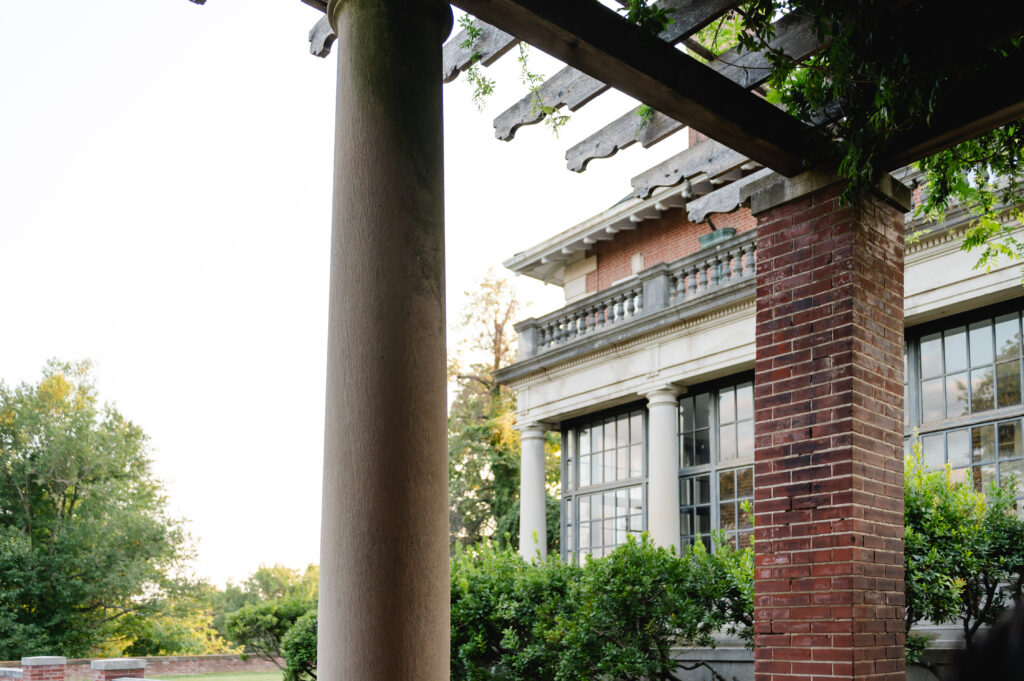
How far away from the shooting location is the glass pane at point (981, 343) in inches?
523

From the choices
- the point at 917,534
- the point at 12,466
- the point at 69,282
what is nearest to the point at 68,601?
the point at 12,466

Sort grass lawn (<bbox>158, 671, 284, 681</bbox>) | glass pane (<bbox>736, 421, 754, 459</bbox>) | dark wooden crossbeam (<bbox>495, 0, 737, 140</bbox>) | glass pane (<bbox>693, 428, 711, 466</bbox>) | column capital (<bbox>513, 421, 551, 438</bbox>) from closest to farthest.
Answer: dark wooden crossbeam (<bbox>495, 0, 737, 140</bbox>) < glass pane (<bbox>736, 421, 754, 459</bbox>) < glass pane (<bbox>693, 428, 711, 466</bbox>) < column capital (<bbox>513, 421, 551, 438</bbox>) < grass lawn (<bbox>158, 671, 284, 681</bbox>)

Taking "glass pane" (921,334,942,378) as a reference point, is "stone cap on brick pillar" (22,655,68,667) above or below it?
below

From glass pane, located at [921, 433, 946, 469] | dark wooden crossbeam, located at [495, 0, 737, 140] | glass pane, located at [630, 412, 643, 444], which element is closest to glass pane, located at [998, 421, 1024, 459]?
glass pane, located at [921, 433, 946, 469]

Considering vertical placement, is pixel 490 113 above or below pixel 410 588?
above

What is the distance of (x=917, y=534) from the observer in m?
9.36

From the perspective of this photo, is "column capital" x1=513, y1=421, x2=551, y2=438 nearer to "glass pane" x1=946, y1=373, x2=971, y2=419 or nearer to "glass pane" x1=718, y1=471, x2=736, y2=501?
"glass pane" x1=718, y1=471, x2=736, y2=501

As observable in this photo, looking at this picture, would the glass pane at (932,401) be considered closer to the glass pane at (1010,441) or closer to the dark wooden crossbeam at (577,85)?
the glass pane at (1010,441)

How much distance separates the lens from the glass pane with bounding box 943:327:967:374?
13.6 meters

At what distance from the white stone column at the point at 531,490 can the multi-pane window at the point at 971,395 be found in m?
7.98

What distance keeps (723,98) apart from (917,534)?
5.75 metres

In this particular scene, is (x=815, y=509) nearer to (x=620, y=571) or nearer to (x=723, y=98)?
(x=723, y=98)

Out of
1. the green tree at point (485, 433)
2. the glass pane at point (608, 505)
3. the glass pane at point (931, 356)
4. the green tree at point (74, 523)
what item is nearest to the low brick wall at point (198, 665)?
the green tree at point (74, 523)

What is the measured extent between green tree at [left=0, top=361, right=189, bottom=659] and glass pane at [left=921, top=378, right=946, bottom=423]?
33108mm
